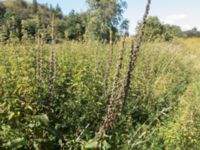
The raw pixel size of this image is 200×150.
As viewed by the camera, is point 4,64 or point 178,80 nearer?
point 4,64

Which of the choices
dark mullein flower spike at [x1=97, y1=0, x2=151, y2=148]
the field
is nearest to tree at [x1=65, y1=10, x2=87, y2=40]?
the field

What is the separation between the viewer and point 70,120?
527 cm

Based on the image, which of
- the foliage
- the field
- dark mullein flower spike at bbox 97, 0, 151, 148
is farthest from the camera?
the foliage

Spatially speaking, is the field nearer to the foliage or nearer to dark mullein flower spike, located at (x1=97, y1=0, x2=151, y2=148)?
dark mullein flower spike, located at (x1=97, y1=0, x2=151, y2=148)

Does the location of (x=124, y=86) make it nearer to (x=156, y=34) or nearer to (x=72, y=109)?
(x=72, y=109)

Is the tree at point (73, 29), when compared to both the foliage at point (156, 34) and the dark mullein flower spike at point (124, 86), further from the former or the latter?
the dark mullein flower spike at point (124, 86)

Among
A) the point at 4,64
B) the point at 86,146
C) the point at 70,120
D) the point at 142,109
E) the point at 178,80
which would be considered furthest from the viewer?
the point at 178,80

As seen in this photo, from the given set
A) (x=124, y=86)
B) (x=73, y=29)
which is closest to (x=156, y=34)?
(x=73, y=29)

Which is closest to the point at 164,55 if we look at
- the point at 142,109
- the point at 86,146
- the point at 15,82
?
the point at 142,109

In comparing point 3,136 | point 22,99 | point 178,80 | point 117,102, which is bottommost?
point 178,80

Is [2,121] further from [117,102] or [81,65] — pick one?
[81,65]

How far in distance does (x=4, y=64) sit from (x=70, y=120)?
135 centimetres

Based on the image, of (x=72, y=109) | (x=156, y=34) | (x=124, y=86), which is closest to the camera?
(x=124, y=86)

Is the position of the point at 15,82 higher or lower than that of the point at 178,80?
higher
